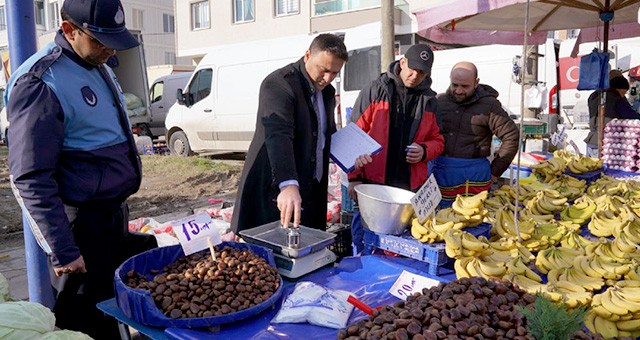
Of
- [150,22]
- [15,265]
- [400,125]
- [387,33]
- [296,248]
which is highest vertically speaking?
[150,22]

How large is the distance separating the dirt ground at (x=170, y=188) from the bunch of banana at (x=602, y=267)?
518cm

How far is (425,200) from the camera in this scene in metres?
2.39

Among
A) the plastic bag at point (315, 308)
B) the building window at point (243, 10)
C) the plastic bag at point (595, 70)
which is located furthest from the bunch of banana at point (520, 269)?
the building window at point (243, 10)

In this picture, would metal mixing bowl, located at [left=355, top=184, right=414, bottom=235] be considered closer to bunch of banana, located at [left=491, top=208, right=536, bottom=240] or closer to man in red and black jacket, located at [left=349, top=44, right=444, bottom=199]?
bunch of banana, located at [left=491, top=208, right=536, bottom=240]

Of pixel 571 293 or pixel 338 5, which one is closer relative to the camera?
pixel 571 293

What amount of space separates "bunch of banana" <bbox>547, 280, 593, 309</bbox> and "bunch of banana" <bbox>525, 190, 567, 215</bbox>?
1350 millimetres

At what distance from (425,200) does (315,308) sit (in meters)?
0.80

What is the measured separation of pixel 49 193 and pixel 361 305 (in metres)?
1.27

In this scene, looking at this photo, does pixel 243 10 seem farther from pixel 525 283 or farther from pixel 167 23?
pixel 525 283

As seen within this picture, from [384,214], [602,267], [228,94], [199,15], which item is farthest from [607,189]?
[199,15]

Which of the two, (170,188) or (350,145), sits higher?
(350,145)

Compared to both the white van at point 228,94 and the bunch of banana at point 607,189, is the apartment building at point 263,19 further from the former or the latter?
the bunch of banana at point 607,189

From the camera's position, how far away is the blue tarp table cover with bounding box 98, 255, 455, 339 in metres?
1.81

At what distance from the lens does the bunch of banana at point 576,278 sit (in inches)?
82.0
